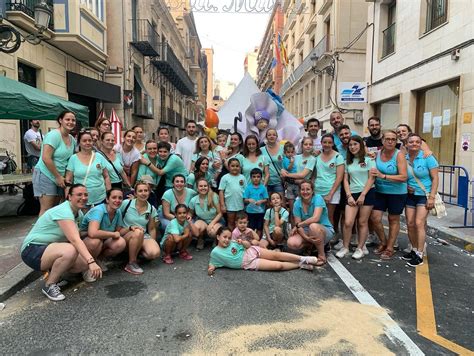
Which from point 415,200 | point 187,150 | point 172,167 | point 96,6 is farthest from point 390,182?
point 96,6

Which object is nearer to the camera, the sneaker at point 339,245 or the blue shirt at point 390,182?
the blue shirt at point 390,182

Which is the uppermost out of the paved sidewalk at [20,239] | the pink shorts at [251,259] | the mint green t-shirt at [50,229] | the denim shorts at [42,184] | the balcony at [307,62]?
the balcony at [307,62]

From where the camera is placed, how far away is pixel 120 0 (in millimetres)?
17375

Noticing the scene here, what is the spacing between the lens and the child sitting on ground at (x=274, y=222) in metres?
5.25

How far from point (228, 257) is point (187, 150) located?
2495 mm

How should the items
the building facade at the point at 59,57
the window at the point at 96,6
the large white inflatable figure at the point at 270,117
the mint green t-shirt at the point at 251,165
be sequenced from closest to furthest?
the mint green t-shirt at the point at 251,165 → the large white inflatable figure at the point at 270,117 → the building facade at the point at 59,57 → the window at the point at 96,6

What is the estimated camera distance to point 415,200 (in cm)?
497

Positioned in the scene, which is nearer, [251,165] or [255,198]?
[255,198]

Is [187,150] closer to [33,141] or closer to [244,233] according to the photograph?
[244,233]

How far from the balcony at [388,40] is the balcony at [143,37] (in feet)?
36.2

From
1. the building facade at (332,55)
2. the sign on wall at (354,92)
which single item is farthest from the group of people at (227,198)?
the building facade at (332,55)

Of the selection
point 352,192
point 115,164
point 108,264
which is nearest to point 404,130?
point 352,192

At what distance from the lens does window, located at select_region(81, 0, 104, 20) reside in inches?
516

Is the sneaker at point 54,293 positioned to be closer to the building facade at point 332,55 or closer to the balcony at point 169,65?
the building facade at point 332,55
